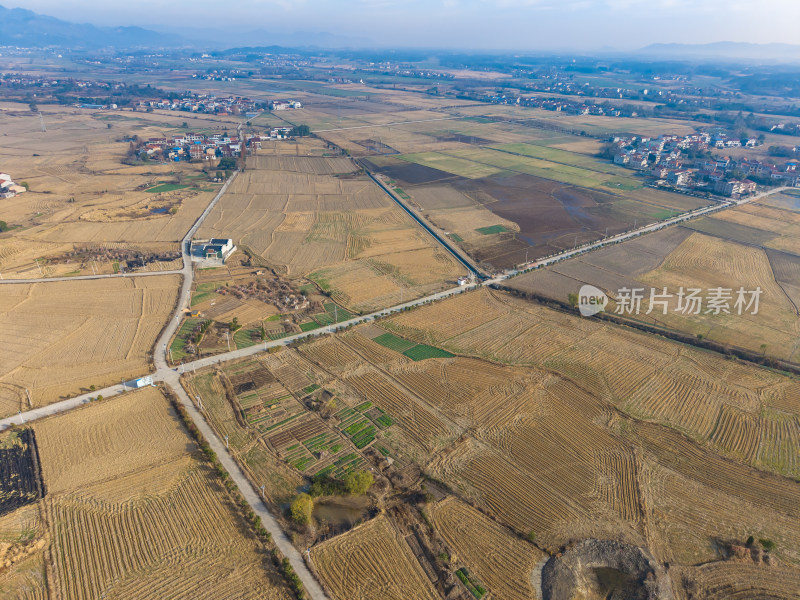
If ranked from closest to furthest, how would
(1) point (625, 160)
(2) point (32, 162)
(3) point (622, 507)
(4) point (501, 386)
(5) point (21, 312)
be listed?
1. (3) point (622, 507)
2. (4) point (501, 386)
3. (5) point (21, 312)
4. (2) point (32, 162)
5. (1) point (625, 160)

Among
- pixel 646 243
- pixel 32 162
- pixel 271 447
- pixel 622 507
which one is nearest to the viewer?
pixel 622 507

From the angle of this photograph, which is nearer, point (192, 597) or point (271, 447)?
point (192, 597)

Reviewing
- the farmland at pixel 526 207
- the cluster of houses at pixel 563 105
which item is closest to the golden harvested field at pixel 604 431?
the farmland at pixel 526 207

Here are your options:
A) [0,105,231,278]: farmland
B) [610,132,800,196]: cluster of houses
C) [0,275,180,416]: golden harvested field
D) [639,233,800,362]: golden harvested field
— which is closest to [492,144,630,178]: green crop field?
[610,132,800,196]: cluster of houses

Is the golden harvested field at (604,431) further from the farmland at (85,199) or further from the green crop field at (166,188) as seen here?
the green crop field at (166,188)

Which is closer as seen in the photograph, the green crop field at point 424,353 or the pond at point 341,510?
the pond at point 341,510

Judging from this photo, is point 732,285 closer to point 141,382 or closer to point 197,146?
point 141,382

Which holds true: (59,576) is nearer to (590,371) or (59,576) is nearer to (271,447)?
(271,447)

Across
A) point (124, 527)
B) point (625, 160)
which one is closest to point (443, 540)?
point (124, 527)
